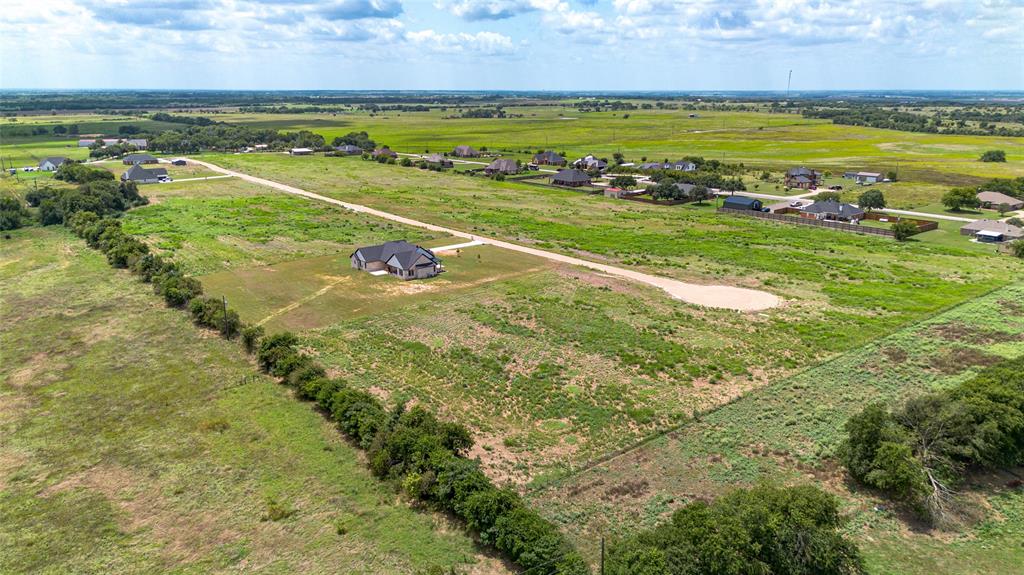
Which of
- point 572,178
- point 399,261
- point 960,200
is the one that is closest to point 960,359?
point 399,261

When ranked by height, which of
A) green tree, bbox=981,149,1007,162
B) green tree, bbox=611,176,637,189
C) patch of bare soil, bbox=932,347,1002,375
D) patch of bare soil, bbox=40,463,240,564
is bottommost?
patch of bare soil, bbox=40,463,240,564

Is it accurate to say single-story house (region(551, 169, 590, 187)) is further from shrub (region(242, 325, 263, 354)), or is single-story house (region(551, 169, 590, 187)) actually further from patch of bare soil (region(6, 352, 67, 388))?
patch of bare soil (region(6, 352, 67, 388))

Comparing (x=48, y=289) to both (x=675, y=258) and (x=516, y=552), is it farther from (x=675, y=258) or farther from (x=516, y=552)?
(x=675, y=258)

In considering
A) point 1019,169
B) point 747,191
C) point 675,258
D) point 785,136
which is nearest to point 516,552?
point 675,258

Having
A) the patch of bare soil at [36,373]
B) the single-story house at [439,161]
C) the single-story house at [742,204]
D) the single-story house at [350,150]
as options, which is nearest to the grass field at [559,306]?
the single-story house at [742,204]

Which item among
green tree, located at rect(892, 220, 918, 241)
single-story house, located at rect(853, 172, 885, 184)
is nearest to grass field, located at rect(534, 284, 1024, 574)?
green tree, located at rect(892, 220, 918, 241)

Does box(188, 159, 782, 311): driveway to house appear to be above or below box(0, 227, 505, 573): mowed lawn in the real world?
above

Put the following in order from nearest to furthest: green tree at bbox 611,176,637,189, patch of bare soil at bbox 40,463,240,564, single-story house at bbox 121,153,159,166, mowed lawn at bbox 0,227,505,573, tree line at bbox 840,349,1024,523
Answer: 1. mowed lawn at bbox 0,227,505,573
2. patch of bare soil at bbox 40,463,240,564
3. tree line at bbox 840,349,1024,523
4. green tree at bbox 611,176,637,189
5. single-story house at bbox 121,153,159,166

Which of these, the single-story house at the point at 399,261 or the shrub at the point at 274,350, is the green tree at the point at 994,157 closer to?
the single-story house at the point at 399,261

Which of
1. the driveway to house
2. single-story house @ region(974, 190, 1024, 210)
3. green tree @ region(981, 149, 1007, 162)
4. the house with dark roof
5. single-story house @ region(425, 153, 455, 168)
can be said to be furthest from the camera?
single-story house @ region(425, 153, 455, 168)
